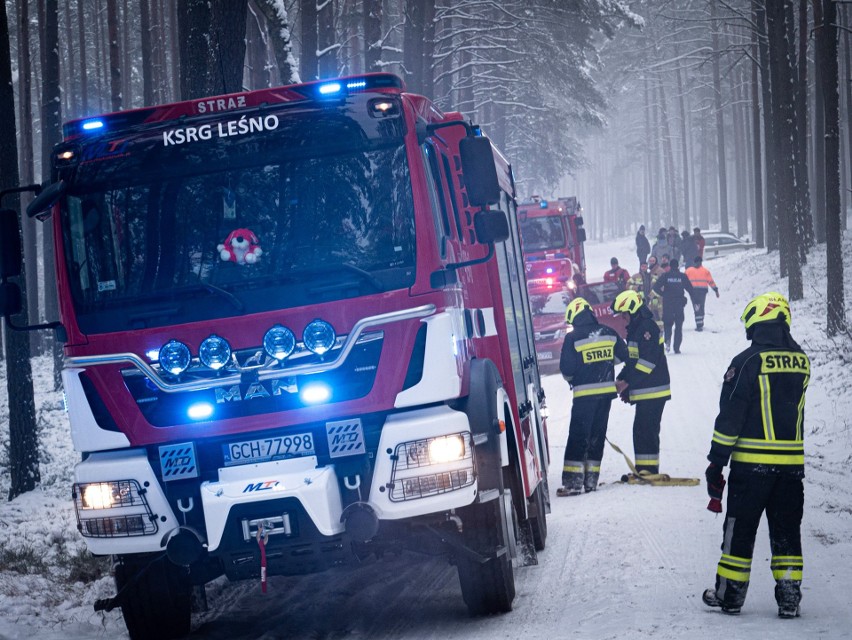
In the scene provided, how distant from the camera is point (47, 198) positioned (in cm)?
628

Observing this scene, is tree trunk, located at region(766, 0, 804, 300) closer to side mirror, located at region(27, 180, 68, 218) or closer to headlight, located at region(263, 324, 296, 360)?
headlight, located at region(263, 324, 296, 360)

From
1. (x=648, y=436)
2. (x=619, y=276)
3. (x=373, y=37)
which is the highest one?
(x=373, y=37)

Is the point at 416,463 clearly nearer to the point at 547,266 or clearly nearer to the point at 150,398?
the point at 150,398

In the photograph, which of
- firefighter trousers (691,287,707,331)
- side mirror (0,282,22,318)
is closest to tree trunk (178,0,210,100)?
side mirror (0,282,22,318)

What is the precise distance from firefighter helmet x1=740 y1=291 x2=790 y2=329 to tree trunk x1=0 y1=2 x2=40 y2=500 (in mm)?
9661

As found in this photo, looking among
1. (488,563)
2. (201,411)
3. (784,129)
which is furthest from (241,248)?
(784,129)

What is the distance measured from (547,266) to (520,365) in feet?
52.6

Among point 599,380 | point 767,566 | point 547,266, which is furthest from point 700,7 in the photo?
point 767,566

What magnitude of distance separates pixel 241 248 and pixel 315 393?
1009 millimetres

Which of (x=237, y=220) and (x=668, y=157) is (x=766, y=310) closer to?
(x=237, y=220)

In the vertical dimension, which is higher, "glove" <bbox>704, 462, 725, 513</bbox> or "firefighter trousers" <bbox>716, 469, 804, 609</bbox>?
"glove" <bbox>704, 462, 725, 513</bbox>

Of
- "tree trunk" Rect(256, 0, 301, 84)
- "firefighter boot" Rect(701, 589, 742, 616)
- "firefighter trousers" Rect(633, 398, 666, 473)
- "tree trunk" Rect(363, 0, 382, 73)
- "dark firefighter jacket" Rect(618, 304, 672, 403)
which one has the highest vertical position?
"tree trunk" Rect(363, 0, 382, 73)

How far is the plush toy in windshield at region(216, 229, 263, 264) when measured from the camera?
6.18m

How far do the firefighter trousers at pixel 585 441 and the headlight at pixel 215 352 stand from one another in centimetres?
586
